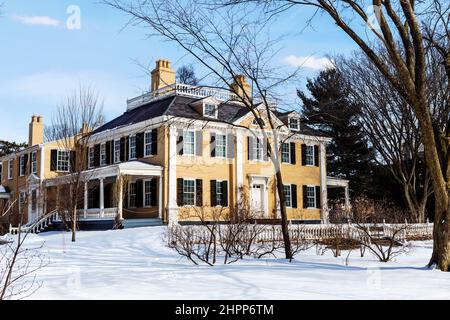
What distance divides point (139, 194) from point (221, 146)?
502 cm

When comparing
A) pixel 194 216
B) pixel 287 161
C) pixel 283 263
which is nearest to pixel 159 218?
pixel 194 216

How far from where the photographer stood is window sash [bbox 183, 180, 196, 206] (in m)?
24.8

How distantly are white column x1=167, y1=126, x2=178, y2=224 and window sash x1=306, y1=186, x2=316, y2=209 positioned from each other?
31.2 ft

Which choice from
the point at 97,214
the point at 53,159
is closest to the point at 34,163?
the point at 53,159

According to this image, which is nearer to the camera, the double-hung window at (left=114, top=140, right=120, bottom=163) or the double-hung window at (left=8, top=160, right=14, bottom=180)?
the double-hung window at (left=114, top=140, right=120, bottom=163)

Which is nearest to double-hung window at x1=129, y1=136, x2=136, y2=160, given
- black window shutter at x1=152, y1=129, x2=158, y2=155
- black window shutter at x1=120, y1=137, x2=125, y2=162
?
black window shutter at x1=120, y1=137, x2=125, y2=162

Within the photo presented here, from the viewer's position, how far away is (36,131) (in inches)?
1404

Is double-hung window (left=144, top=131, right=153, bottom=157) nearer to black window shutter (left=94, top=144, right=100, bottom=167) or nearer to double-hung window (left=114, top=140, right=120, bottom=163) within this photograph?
double-hung window (left=114, top=140, right=120, bottom=163)

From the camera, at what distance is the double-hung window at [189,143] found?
25008mm

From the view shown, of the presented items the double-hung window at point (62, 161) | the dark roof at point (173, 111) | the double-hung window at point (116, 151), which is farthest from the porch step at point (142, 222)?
the double-hung window at point (62, 161)

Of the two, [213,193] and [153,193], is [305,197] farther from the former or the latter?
[153,193]

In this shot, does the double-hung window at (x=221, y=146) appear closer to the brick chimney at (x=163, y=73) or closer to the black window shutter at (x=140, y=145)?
the black window shutter at (x=140, y=145)
